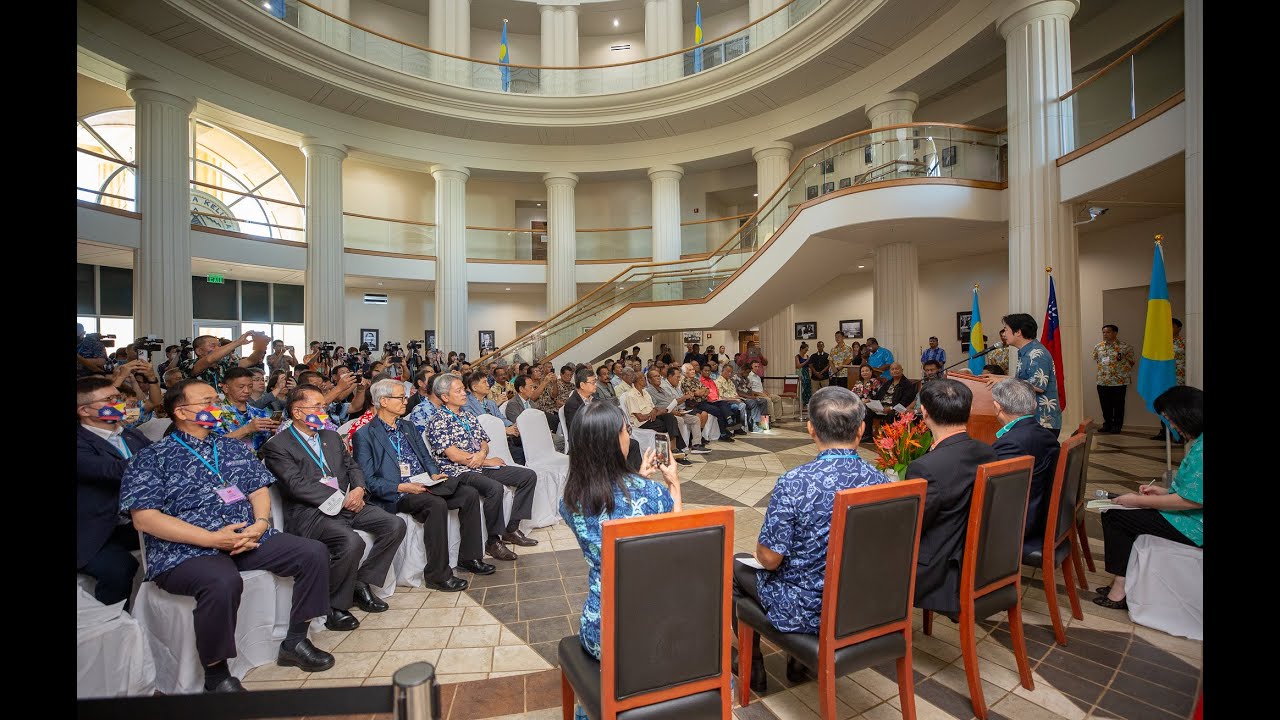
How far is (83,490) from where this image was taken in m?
2.37

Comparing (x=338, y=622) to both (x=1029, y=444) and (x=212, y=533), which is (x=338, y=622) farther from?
(x=1029, y=444)

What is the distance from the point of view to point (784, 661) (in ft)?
8.07

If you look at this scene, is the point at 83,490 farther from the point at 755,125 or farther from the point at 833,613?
the point at 755,125

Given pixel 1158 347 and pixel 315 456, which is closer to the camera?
pixel 315 456

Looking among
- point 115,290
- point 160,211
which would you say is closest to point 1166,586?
point 160,211

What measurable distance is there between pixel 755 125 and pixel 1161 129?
8232mm

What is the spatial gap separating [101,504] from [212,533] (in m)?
0.66

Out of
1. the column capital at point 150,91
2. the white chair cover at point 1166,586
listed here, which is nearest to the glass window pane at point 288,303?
the column capital at point 150,91

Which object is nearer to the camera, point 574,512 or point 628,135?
point 574,512

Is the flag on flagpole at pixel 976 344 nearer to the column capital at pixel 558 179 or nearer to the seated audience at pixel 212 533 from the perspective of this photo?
the seated audience at pixel 212 533

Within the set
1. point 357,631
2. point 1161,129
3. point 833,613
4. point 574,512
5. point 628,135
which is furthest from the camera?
point 628,135

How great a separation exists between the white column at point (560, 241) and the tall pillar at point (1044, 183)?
9.35 meters

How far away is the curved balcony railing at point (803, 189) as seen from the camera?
7.34 meters
